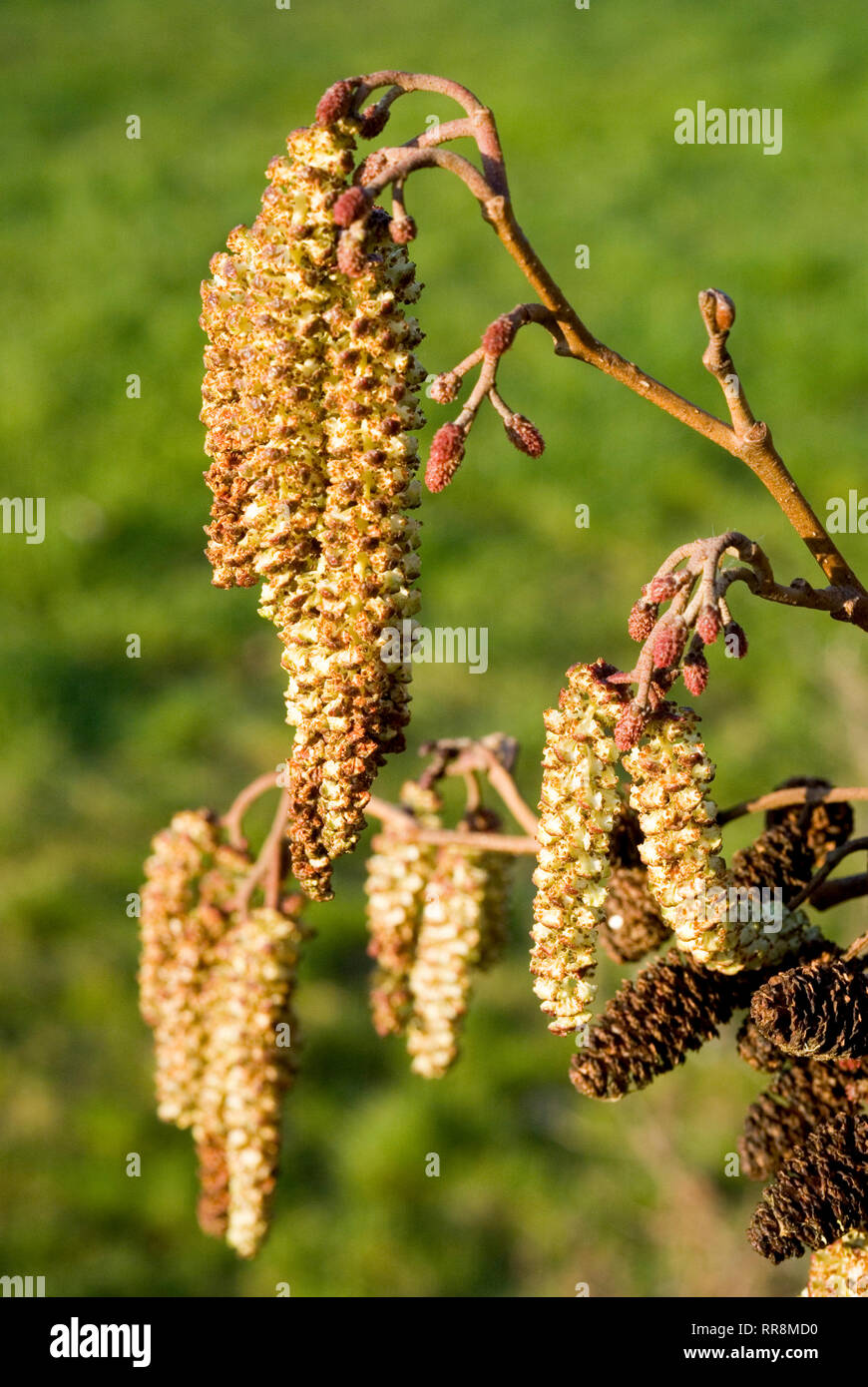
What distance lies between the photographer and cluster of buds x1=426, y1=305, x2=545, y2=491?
1226mm

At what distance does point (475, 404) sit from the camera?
1.24 m

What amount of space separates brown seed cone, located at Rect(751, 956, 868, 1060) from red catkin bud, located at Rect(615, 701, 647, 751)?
0.25 m

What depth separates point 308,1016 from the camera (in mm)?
4980

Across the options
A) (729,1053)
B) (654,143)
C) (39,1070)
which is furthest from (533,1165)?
(654,143)

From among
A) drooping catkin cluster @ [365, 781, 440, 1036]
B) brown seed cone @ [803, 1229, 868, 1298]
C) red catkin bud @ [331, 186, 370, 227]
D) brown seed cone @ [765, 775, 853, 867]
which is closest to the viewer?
red catkin bud @ [331, 186, 370, 227]

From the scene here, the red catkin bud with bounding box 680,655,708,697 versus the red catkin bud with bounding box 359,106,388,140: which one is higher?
the red catkin bud with bounding box 359,106,388,140

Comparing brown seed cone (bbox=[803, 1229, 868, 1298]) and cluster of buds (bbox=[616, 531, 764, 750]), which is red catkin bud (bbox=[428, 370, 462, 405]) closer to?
cluster of buds (bbox=[616, 531, 764, 750])

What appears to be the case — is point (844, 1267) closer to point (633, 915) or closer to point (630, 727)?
point (633, 915)

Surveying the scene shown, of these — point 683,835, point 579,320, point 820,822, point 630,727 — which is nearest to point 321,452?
point 579,320

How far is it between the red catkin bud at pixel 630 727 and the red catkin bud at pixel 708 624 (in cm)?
9

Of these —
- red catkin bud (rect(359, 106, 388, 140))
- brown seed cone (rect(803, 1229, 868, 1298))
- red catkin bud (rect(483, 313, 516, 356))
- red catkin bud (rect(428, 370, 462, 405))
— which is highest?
red catkin bud (rect(359, 106, 388, 140))

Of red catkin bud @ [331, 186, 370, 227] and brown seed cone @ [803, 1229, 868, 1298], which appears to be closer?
red catkin bud @ [331, 186, 370, 227]

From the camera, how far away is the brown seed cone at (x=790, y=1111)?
5.06 feet

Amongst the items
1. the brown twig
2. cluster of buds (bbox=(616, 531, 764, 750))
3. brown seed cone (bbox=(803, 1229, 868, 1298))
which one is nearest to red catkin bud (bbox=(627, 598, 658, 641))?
cluster of buds (bbox=(616, 531, 764, 750))
